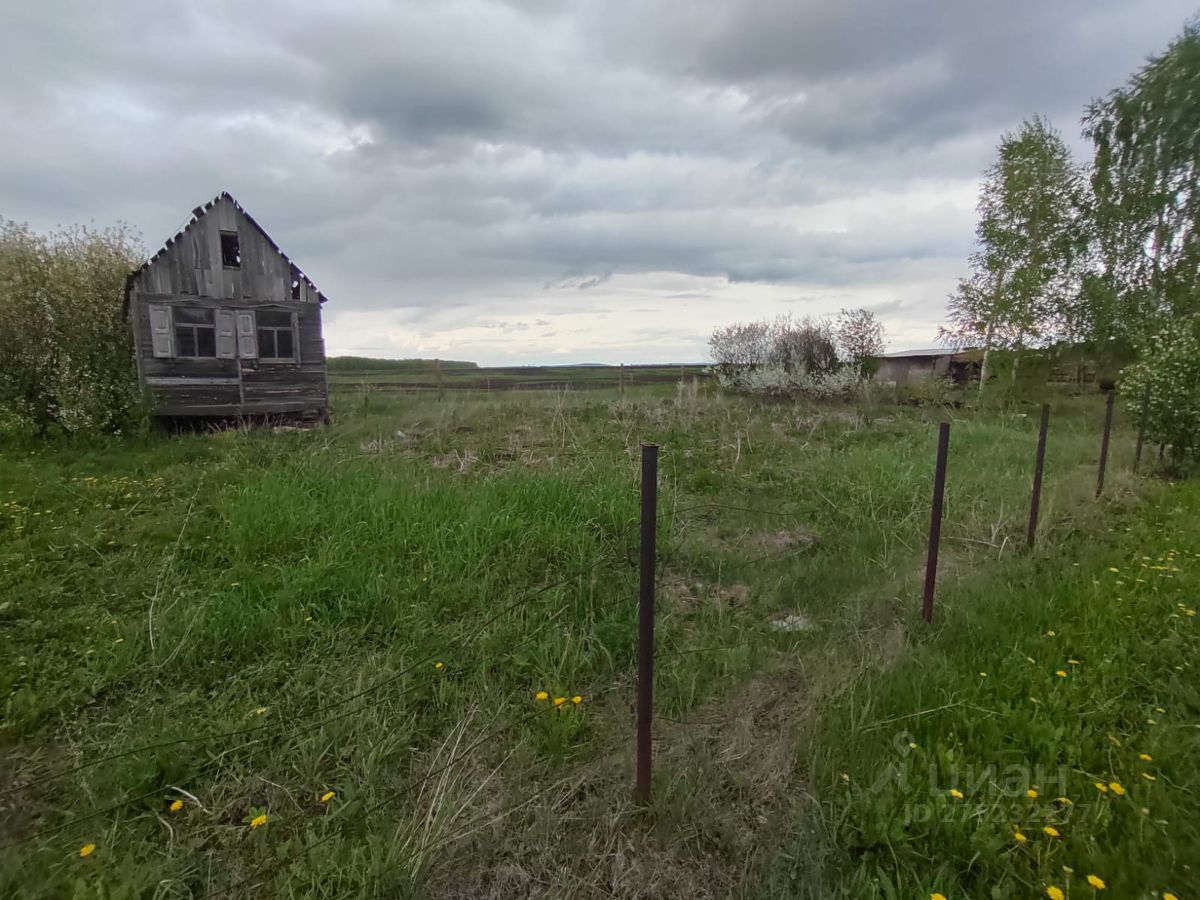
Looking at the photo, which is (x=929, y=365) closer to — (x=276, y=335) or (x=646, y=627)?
(x=276, y=335)

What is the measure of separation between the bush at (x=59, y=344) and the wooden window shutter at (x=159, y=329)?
51 centimetres

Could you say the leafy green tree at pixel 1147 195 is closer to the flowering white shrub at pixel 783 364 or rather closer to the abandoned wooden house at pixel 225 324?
the flowering white shrub at pixel 783 364

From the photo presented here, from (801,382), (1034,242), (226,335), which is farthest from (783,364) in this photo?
(226,335)

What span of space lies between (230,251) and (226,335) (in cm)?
196

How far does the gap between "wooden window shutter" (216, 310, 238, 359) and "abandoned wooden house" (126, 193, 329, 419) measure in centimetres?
2

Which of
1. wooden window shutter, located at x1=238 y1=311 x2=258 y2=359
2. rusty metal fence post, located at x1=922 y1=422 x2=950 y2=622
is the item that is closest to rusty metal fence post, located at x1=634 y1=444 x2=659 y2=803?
rusty metal fence post, located at x1=922 y1=422 x2=950 y2=622

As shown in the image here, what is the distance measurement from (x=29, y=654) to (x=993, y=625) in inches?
237

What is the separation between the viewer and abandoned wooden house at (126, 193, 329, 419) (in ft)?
37.6

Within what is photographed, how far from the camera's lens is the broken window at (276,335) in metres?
12.7

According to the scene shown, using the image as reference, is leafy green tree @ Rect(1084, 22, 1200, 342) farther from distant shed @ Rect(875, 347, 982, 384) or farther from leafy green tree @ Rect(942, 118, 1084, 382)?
distant shed @ Rect(875, 347, 982, 384)

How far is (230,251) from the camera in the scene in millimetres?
12547

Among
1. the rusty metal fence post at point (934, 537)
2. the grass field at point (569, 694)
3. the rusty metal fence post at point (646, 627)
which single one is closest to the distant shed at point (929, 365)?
the grass field at point (569, 694)

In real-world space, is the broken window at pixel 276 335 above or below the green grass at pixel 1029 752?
above

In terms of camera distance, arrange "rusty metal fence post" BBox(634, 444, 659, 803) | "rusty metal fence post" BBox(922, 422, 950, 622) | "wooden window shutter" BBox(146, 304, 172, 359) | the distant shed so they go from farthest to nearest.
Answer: the distant shed
"wooden window shutter" BBox(146, 304, 172, 359)
"rusty metal fence post" BBox(922, 422, 950, 622)
"rusty metal fence post" BBox(634, 444, 659, 803)
